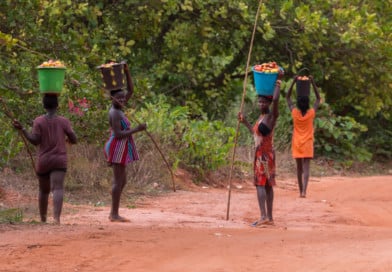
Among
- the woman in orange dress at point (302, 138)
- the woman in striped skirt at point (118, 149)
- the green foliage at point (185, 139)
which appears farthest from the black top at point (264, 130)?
the green foliage at point (185, 139)

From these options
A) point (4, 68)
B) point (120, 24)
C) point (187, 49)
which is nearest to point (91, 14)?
point (120, 24)

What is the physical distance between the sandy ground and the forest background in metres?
1.44

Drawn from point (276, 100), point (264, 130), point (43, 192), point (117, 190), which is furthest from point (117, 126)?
point (276, 100)

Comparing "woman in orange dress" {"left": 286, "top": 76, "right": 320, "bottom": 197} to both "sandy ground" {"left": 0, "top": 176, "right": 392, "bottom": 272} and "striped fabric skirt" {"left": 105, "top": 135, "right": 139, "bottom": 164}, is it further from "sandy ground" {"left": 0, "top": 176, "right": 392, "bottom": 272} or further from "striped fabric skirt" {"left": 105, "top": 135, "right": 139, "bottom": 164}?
"striped fabric skirt" {"left": 105, "top": 135, "right": 139, "bottom": 164}

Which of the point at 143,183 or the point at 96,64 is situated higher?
the point at 96,64

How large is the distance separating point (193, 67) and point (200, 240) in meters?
8.35

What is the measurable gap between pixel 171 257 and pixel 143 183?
20.0 ft

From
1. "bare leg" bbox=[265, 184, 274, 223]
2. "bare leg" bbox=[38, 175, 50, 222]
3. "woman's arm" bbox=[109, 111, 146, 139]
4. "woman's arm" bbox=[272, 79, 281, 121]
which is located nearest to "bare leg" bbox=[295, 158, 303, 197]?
"bare leg" bbox=[265, 184, 274, 223]

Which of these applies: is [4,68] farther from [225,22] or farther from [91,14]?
[225,22]

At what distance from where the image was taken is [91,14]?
13234 millimetres

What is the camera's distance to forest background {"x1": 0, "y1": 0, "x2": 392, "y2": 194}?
9570 millimetres

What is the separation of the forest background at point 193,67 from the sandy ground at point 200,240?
1.44 meters

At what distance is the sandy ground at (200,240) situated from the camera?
6430mm

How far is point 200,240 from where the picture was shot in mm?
7617
